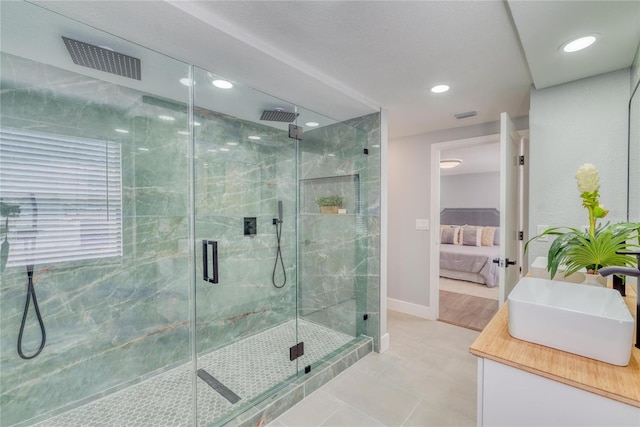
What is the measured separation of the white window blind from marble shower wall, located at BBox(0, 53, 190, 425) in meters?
0.05

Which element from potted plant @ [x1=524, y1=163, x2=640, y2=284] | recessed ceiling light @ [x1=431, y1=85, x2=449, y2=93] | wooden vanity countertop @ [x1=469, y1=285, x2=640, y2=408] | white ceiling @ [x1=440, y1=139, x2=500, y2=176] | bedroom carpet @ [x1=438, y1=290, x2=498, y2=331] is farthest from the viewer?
white ceiling @ [x1=440, y1=139, x2=500, y2=176]

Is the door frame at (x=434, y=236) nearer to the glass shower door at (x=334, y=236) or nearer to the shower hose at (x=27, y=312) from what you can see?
the glass shower door at (x=334, y=236)

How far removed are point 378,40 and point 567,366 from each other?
5.63ft

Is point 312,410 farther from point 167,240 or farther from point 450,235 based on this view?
point 450,235

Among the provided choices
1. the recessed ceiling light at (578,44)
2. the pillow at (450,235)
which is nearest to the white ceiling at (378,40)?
the recessed ceiling light at (578,44)

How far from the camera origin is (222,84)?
2.01m

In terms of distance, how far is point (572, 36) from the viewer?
153 centimetres

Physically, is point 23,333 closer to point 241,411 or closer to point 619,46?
point 241,411

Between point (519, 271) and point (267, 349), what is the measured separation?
2568 mm

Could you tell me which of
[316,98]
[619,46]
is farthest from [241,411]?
[619,46]

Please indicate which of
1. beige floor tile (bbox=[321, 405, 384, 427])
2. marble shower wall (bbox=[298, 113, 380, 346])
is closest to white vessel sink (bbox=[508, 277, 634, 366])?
beige floor tile (bbox=[321, 405, 384, 427])

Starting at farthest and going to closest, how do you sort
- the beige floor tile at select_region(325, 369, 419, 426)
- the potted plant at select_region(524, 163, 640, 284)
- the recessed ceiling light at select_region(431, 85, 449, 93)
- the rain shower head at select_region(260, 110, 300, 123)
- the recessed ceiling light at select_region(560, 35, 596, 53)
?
the rain shower head at select_region(260, 110, 300, 123), the recessed ceiling light at select_region(431, 85, 449, 93), the beige floor tile at select_region(325, 369, 419, 426), the recessed ceiling light at select_region(560, 35, 596, 53), the potted plant at select_region(524, 163, 640, 284)

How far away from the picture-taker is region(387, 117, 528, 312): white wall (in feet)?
11.5

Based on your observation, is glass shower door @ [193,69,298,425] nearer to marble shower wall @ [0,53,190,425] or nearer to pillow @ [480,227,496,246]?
marble shower wall @ [0,53,190,425]
